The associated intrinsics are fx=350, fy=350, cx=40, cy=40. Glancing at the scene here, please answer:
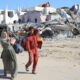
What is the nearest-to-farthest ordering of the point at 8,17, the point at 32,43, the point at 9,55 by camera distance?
the point at 9,55, the point at 32,43, the point at 8,17

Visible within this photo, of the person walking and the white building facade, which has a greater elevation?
the person walking

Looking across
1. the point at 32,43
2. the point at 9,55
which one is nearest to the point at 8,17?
the point at 32,43

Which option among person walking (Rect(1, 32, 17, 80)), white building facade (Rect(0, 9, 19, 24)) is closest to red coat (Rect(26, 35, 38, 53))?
person walking (Rect(1, 32, 17, 80))

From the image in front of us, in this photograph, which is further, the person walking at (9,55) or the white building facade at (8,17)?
the white building facade at (8,17)

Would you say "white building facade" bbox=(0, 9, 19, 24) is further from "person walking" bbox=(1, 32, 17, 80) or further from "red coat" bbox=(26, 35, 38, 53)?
"person walking" bbox=(1, 32, 17, 80)

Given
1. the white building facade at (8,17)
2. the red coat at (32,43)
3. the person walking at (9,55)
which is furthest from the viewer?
the white building facade at (8,17)

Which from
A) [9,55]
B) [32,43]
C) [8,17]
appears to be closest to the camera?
[9,55]

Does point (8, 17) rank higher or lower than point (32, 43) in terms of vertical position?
lower

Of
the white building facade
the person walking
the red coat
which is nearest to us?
the person walking

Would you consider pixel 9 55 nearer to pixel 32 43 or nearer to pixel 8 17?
pixel 32 43

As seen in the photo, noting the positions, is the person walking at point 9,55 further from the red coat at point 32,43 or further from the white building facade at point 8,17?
the white building facade at point 8,17

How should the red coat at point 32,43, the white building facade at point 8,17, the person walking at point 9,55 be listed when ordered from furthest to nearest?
the white building facade at point 8,17, the red coat at point 32,43, the person walking at point 9,55

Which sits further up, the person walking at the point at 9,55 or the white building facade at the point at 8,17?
the person walking at the point at 9,55

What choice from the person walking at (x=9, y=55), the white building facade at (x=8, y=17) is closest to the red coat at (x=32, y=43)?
Answer: the person walking at (x=9, y=55)
